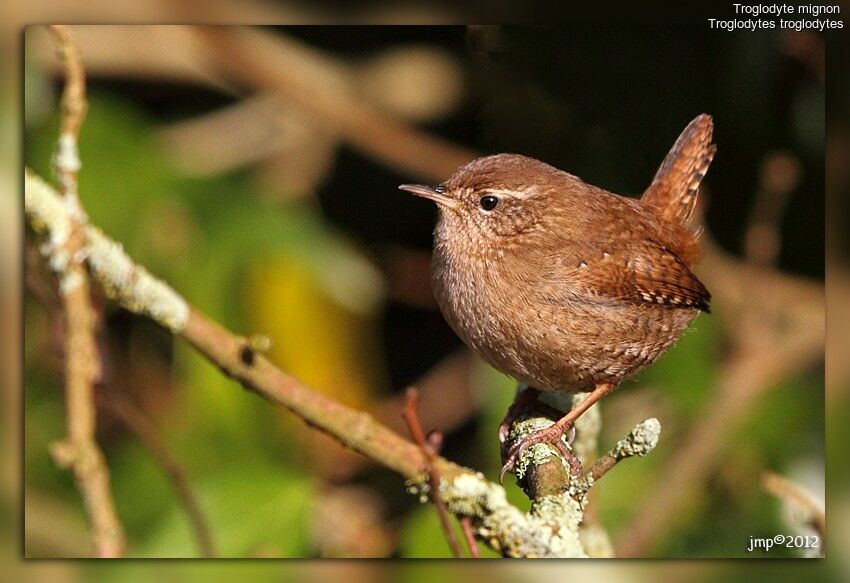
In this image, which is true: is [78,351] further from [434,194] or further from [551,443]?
[551,443]

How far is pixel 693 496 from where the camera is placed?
10.6ft

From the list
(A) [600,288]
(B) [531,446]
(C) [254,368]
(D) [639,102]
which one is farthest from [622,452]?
(D) [639,102]

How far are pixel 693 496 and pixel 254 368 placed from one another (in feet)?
5.17

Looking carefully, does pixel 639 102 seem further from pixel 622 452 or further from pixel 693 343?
pixel 622 452

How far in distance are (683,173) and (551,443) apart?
1.02 metres

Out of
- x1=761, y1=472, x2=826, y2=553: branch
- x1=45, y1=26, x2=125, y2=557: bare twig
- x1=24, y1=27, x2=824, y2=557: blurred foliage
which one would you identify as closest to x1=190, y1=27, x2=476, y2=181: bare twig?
x1=24, y1=27, x2=824, y2=557: blurred foliage

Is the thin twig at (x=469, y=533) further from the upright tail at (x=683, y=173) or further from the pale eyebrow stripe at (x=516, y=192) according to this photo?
the upright tail at (x=683, y=173)

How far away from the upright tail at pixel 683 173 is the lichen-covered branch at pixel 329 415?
3.51 ft

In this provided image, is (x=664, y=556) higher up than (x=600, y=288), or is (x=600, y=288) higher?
(x=600, y=288)

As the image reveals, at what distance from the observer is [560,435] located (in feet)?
8.73

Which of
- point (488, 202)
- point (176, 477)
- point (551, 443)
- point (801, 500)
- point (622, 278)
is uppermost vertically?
point (488, 202)

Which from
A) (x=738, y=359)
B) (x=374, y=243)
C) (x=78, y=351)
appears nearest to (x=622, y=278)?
(x=738, y=359)

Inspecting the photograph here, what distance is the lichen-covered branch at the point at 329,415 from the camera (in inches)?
94.7

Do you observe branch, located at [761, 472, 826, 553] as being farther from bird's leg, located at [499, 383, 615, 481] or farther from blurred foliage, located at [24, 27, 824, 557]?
bird's leg, located at [499, 383, 615, 481]
